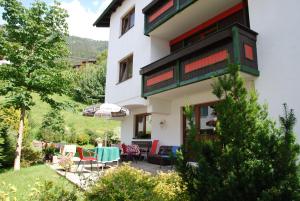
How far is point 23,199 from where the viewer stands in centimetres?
670

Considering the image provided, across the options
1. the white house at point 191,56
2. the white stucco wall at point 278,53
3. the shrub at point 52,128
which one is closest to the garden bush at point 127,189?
the white house at point 191,56

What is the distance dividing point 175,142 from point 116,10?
36.6 feet

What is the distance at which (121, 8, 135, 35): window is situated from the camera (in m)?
17.2

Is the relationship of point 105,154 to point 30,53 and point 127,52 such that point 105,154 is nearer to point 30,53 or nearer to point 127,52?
point 30,53

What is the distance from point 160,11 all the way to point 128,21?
17.1 feet

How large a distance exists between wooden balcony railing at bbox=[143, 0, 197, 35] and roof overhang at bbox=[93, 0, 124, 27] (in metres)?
5.52

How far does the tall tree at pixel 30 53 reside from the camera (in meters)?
→ 11.5

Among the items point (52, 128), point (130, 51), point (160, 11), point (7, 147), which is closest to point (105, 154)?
point (7, 147)

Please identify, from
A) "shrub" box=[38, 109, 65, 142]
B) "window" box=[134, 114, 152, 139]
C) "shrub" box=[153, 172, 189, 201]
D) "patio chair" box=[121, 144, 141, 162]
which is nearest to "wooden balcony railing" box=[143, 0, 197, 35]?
"window" box=[134, 114, 152, 139]

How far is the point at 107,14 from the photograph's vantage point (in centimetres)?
2028

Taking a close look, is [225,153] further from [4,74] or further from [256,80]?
[4,74]

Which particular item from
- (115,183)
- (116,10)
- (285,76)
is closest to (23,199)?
(115,183)

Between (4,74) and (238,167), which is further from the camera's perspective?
(4,74)

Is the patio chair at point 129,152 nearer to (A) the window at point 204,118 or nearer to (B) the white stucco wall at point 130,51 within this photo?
(B) the white stucco wall at point 130,51
